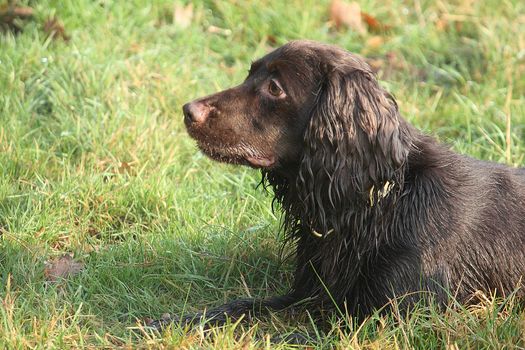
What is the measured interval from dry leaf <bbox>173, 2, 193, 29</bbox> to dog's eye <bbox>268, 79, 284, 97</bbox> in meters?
3.36

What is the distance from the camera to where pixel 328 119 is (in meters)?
3.81

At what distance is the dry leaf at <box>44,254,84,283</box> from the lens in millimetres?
4523

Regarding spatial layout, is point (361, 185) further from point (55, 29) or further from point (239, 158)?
point (55, 29)

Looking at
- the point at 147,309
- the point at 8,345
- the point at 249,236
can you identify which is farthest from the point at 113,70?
the point at 8,345

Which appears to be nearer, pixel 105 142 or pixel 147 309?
pixel 147 309

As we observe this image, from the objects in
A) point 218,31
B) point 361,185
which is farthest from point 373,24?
point 361,185

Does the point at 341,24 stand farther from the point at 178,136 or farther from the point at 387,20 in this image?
the point at 178,136

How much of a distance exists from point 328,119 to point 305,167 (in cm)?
23

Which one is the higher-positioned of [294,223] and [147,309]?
[294,223]

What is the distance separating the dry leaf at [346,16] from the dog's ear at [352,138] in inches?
146

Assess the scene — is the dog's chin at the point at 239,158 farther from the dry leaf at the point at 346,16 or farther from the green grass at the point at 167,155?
the dry leaf at the point at 346,16

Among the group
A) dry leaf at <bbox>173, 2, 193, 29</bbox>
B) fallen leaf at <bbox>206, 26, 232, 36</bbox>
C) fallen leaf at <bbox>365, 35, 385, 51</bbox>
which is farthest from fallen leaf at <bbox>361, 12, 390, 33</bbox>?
dry leaf at <bbox>173, 2, 193, 29</bbox>

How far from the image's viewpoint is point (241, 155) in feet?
13.1

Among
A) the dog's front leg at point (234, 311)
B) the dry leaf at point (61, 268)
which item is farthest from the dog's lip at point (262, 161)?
the dry leaf at point (61, 268)
